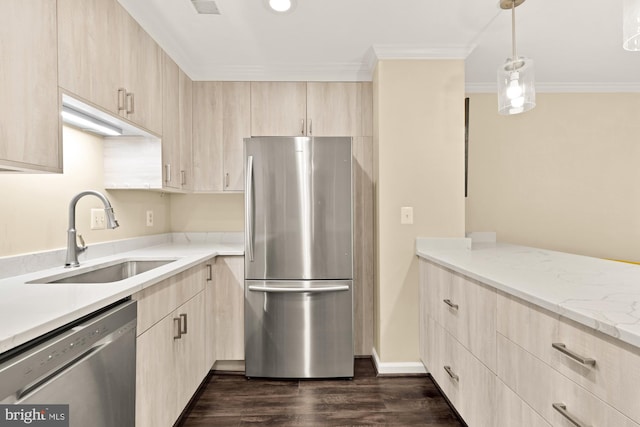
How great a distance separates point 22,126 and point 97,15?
781 millimetres

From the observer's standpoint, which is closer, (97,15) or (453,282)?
(97,15)

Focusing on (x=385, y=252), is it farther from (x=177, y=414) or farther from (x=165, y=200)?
(x=165, y=200)

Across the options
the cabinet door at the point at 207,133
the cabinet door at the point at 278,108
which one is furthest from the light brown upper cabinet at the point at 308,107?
the cabinet door at the point at 207,133

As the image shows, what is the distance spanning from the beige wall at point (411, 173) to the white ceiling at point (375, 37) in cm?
19

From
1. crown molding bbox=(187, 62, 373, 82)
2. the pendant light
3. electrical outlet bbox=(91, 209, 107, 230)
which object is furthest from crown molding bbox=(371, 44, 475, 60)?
electrical outlet bbox=(91, 209, 107, 230)

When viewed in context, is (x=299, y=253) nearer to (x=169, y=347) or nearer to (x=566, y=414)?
(x=169, y=347)

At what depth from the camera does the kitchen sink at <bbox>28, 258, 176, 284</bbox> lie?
1552 millimetres

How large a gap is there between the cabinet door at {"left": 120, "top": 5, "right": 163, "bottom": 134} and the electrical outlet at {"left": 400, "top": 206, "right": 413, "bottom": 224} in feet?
5.90

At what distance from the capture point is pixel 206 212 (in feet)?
10.1

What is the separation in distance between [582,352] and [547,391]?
0.73 feet

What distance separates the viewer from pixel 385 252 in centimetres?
253

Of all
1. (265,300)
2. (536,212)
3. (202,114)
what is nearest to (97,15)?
(202,114)

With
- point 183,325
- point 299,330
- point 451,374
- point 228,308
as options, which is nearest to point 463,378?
point 451,374

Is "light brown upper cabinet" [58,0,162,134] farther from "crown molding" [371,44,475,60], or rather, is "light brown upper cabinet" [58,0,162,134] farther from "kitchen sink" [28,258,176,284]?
"crown molding" [371,44,475,60]
